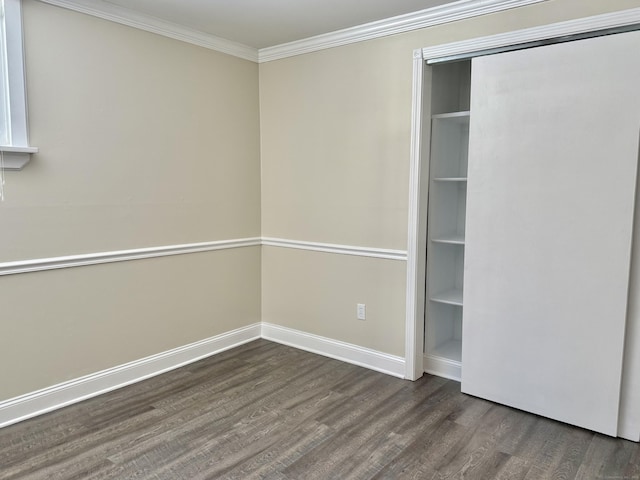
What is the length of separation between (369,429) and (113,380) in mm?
1709

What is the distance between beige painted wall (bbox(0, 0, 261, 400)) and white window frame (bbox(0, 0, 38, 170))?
0.05m

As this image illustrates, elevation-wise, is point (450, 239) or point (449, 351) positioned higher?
point (450, 239)

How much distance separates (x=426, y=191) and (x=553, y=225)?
868mm

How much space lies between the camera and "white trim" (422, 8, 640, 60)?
2338mm

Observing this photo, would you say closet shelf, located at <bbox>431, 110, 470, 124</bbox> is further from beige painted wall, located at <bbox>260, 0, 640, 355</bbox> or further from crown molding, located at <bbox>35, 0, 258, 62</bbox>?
crown molding, located at <bbox>35, 0, 258, 62</bbox>

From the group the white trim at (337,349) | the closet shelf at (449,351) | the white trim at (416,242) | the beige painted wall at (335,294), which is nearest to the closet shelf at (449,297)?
the white trim at (416,242)

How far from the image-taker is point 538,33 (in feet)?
8.48

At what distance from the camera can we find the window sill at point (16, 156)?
2.45 meters

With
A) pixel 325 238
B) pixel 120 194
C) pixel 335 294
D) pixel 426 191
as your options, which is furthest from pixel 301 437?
pixel 120 194

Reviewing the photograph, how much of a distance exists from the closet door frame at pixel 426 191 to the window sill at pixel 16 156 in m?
2.30

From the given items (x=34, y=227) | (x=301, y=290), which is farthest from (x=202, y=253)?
(x=34, y=227)

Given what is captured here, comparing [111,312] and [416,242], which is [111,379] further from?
[416,242]

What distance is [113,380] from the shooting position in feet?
9.98

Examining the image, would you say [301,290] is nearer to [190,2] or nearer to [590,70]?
[190,2]
